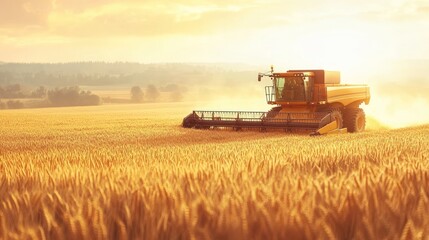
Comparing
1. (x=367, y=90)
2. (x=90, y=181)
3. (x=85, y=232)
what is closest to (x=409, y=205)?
(x=85, y=232)

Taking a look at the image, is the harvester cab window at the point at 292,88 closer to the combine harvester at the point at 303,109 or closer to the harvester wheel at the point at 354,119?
the combine harvester at the point at 303,109

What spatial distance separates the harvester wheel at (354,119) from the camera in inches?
996

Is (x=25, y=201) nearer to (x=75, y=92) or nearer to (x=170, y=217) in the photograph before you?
(x=170, y=217)

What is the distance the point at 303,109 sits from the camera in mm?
23891

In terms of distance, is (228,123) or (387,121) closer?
(228,123)

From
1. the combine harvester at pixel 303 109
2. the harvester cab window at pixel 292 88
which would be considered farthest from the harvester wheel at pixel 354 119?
the harvester cab window at pixel 292 88

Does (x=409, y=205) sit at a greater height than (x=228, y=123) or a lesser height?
greater

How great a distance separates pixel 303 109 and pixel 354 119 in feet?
8.49

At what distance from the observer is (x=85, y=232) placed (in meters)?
2.47

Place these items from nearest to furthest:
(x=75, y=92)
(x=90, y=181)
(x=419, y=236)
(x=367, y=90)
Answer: (x=419, y=236)
(x=90, y=181)
(x=367, y=90)
(x=75, y=92)

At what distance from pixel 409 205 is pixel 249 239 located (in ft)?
4.18

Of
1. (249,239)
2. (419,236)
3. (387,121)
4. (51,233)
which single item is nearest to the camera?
(419,236)

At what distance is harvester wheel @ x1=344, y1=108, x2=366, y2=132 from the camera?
83.0 feet

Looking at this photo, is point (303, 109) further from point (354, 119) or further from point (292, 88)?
point (354, 119)
